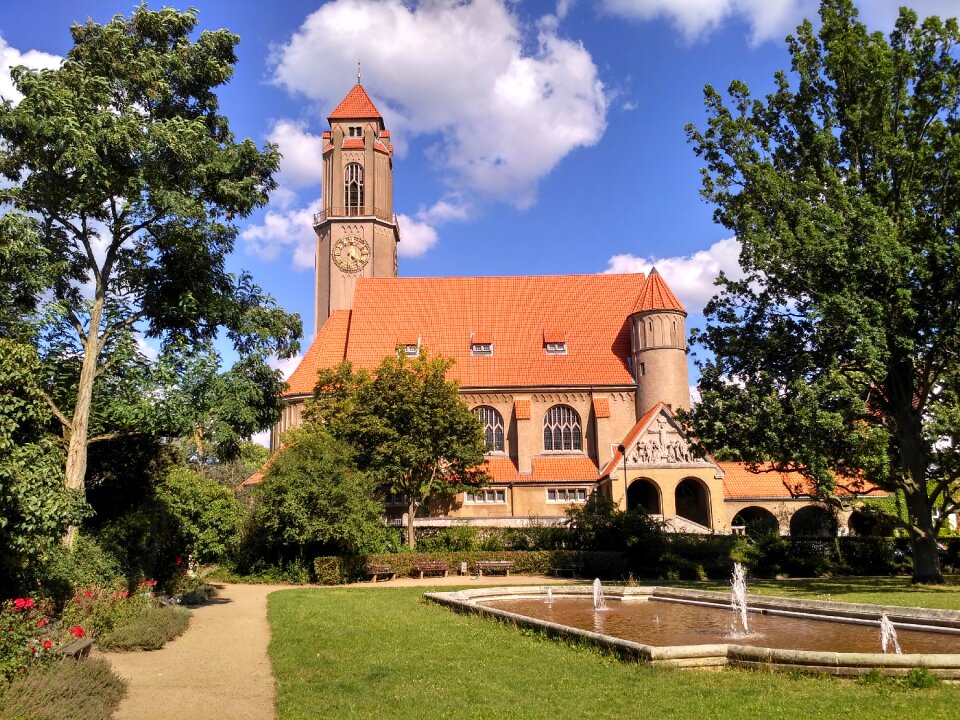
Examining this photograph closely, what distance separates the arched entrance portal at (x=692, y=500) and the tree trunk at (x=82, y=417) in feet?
106

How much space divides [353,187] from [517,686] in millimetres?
51003

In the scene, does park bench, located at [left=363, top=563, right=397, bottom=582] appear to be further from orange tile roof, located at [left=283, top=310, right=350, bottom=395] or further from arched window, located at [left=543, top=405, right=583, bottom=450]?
arched window, located at [left=543, top=405, right=583, bottom=450]

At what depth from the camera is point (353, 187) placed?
56531mm

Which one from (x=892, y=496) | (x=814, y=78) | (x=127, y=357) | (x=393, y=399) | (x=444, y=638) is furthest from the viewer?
(x=892, y=496)

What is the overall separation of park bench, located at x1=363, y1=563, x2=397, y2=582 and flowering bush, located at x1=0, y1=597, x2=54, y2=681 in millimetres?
19035

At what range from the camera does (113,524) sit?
18.2 metres

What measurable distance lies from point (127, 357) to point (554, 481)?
97.0 ft

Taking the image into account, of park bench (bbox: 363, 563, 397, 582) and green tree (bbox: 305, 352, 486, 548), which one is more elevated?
green tree (bbox: 305, 352, 486, 548)

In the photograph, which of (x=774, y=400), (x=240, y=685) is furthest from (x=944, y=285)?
(x=240, y=685)

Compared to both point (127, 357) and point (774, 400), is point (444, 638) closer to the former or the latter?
point (127, 357)

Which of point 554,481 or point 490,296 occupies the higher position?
point 490,296

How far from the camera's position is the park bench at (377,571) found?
29.1 meters

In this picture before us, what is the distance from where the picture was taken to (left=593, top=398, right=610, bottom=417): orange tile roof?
45.6 metres

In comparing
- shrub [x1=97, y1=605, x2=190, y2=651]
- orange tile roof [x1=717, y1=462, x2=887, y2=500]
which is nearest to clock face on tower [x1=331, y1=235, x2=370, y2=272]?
orange tile roof [x1=717, y1=462, x2=887, y2=500]
